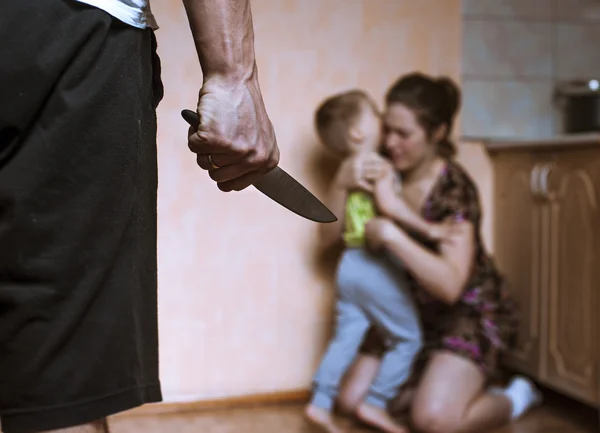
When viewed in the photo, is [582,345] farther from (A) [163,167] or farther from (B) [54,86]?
(B) [54,86]

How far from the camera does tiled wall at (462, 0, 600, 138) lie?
2.09 metres

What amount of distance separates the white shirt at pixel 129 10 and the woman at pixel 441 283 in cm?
114

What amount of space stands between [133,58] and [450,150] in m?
1.48

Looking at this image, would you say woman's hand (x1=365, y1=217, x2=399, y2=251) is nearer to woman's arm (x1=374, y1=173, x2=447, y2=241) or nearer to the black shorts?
woman's arm (x1=374, y1=173, x2=447, y2=241)

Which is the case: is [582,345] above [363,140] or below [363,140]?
below

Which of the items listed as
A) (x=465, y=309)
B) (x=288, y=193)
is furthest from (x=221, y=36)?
(x=465, y=309)

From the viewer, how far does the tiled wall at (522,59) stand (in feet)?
6.86

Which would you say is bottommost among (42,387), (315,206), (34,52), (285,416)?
(285,416)

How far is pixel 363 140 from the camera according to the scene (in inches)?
70.0

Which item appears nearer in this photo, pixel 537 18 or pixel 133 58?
pixel 133 58

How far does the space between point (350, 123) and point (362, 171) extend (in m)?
0.12

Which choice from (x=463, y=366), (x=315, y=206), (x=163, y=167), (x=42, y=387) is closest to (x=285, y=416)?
(x=463, y=366)

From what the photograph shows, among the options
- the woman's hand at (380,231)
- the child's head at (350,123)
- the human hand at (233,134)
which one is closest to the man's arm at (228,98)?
the human hand at (233,134)

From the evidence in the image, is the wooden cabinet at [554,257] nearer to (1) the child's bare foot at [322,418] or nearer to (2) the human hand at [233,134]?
(1) the child's bare foot at [322,418]
